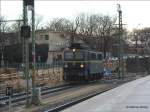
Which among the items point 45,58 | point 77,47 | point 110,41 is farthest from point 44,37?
point 77,47

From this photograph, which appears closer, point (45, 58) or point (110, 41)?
point (45, 58)

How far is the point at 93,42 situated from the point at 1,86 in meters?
77.1

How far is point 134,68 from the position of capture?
101562 millimetres

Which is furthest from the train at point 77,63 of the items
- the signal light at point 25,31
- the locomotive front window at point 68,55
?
the signal light at point 25,31

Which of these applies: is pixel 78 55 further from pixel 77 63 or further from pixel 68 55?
pixel 68 55

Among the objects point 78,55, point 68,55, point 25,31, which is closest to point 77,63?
point 78,55

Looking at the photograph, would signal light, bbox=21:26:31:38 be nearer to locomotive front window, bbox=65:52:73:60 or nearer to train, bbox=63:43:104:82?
train, bbox=63:43:104:82

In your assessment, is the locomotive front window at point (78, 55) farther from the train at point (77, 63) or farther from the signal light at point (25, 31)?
the signal light at point (25, 31)

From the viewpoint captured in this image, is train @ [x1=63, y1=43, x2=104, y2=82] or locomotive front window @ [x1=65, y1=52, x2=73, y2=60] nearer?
train @ [x1=63, y1=43, x2=104, y2=82]

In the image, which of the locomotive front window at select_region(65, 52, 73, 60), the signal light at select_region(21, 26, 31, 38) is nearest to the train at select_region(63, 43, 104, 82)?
the locomotive front window at select_region(65, 52, 73, 60)

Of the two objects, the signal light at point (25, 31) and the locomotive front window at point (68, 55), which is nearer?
the signal light at point (25, 31)

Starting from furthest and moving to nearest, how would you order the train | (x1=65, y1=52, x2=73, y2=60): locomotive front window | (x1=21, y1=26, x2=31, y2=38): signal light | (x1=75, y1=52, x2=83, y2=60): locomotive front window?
1. (x1=65, y1=52, x2=73, y2=60): locomotive front window
2. (x1=75, y1=52, x2=83, y2=60): locomotive front window
3. the train
4. (x1=21, y1=26, x2=31, y2=38): signal light

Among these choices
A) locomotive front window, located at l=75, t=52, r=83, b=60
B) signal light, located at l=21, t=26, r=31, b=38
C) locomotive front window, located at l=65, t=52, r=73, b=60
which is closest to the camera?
signal light, located at l=21, t=26, r=31, b=38

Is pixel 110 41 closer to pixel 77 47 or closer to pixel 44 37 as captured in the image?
pixel 44 37
